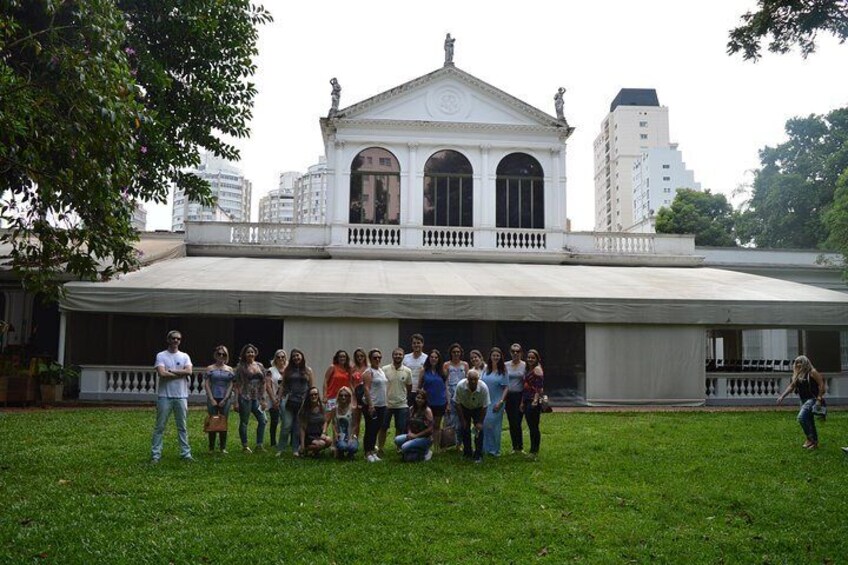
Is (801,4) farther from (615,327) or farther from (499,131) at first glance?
(499,131)

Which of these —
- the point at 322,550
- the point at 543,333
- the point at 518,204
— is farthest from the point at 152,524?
the point at 518,204

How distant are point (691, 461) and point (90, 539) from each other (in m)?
6.90

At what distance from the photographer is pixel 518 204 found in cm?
2136

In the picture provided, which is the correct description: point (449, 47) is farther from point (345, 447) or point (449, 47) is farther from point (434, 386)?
point (345, 447)

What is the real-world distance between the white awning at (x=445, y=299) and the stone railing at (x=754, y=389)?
158 centimetres

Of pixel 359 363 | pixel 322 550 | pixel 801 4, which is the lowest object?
pixel 322 550

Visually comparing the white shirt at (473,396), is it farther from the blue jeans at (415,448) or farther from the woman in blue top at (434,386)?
the blue jeans at (415,448)

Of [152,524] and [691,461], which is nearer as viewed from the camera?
[152,524]

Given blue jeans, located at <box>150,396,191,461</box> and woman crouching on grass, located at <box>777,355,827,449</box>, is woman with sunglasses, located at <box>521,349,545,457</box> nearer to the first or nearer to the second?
woman crouching on grass, located at <box>777,355,827,449</box>

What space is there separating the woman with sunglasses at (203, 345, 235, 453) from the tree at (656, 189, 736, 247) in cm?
3733

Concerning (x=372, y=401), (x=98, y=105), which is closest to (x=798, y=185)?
(x=372, y=401)

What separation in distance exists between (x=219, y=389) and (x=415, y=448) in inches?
110

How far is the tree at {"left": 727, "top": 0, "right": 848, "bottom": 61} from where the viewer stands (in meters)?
10.6

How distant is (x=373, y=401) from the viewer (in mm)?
8852
